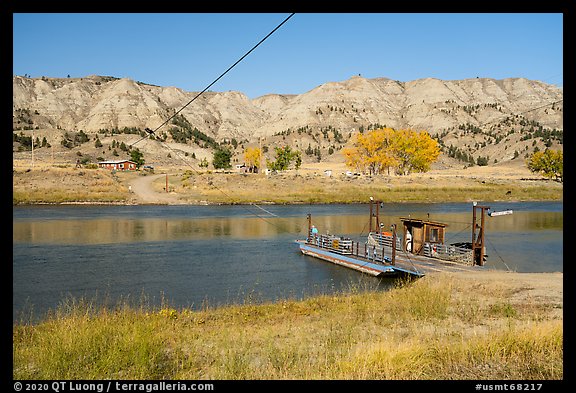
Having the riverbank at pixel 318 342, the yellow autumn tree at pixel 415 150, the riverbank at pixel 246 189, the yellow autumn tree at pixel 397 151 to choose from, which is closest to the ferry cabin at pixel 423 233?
the riverbank at pixel 318 342

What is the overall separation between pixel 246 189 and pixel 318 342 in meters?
69.4

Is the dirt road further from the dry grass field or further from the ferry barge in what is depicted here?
the ferry barge

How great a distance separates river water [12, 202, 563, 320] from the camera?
22.2 meters

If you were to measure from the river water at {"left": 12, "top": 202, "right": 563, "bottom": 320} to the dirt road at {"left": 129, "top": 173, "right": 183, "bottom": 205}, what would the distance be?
10091mm

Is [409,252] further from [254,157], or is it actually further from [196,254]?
[254,157]

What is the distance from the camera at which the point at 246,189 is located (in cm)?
8062

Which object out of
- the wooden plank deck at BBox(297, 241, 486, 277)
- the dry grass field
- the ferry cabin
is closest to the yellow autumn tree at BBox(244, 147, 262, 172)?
the dry grass field

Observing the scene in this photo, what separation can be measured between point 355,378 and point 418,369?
1.33 m

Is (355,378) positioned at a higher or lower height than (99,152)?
lower

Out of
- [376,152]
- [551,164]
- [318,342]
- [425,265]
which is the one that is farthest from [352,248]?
[551,164]
